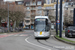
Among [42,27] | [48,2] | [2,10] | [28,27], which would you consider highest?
[48,2]

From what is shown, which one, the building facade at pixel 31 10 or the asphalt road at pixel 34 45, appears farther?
the building facade at pixel 31 10

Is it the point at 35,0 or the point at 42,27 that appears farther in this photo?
the point at 35,0

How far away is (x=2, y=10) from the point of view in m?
38.2

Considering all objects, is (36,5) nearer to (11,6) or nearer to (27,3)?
(27,3)

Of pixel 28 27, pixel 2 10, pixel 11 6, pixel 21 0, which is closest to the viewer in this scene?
pixel 2 10

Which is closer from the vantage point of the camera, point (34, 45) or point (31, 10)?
point (34, 45)

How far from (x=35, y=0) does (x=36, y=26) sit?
6010cm

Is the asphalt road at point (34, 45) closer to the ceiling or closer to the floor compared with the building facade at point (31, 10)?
closer to the floor

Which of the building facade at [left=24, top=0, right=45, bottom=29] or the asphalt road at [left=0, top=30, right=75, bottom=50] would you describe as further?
the building facade at [left=24, top=0, right=45, bottom=29]

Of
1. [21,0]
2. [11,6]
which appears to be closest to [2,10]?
[11,6]

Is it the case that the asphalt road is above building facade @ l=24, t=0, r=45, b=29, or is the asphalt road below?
below

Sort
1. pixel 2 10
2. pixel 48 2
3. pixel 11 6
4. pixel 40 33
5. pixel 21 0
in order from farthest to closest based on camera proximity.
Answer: pixel 21 0
pixel 48 2
pixel 11 6
pixel 2 10
pixel 40 33

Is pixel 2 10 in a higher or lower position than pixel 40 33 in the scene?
higher

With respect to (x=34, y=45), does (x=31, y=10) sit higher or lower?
higher
